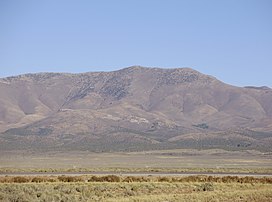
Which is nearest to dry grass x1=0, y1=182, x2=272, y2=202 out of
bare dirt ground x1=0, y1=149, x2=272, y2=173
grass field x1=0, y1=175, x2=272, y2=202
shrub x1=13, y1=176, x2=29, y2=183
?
grass field x1=0, y1=175, x2=272, y2=202

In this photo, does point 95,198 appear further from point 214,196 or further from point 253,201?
point 253,201

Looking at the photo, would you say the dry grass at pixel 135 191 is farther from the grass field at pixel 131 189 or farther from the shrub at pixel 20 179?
the shrub at pixel 20 179

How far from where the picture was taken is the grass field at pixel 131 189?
32.9m

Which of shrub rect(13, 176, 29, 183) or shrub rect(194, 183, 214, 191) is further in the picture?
shrub rect(13, 176, 29, 183)

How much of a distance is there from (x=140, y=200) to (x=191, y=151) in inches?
5299

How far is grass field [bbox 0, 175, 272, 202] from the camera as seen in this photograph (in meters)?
32.9

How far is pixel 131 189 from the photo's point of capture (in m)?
36.9

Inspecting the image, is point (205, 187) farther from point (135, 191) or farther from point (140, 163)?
point (140, 163)

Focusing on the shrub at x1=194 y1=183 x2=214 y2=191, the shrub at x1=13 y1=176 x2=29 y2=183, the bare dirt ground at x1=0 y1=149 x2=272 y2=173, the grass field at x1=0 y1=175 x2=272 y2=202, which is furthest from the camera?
the bare dirt ground at x1=0 y1=149 x2=272 y2=173

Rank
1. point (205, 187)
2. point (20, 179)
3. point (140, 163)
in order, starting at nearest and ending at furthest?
point (205, 187), point (20, 179), point (140, 163)

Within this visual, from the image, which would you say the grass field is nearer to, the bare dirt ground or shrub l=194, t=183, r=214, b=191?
shrub l=194, t=183, r=214, b=191

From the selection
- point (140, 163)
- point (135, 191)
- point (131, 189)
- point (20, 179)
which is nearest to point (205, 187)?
point (135, 191)

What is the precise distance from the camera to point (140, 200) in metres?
31.8

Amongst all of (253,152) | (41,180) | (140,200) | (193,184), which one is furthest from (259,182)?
(253,152)
